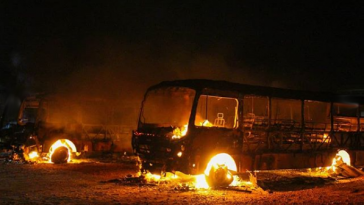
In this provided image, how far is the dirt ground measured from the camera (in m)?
7.41

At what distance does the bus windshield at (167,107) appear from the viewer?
9.59m

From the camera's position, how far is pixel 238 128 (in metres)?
9.57

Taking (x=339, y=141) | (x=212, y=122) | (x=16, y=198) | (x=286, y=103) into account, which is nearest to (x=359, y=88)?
(x=339, y=141)

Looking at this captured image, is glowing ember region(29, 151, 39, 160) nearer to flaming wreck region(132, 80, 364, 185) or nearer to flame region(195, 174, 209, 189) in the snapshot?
flaming wreck region(132, 80, 364, 185)

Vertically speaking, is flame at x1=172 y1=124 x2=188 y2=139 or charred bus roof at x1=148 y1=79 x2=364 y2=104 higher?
charred bus roof at x1=148 y1=79 x2=364 y2=104

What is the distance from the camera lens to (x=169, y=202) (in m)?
7.25

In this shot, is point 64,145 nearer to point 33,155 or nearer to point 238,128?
point 33,155

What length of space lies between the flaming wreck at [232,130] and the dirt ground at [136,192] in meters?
0.71

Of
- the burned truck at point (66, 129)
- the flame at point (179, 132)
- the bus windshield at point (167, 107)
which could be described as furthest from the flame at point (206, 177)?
the burned truck at point (66, 129)

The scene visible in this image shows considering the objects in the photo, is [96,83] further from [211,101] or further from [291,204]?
[291,204]

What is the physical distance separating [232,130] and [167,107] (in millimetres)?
2050

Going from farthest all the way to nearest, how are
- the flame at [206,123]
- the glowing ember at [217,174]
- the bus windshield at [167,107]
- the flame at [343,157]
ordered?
the flame at [343,157], the bus windshield at [167,107], the flame at [206,123], the glowing ember at [217,174]

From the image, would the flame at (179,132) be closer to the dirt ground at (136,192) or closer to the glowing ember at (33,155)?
the dirt ground at (136,192)

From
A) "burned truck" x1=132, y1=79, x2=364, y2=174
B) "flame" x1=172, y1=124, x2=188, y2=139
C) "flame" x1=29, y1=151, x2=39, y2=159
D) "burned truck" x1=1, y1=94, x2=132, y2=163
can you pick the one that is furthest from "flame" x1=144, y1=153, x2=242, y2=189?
"flame" x1=29, y1=151, x2=39, y2=159
